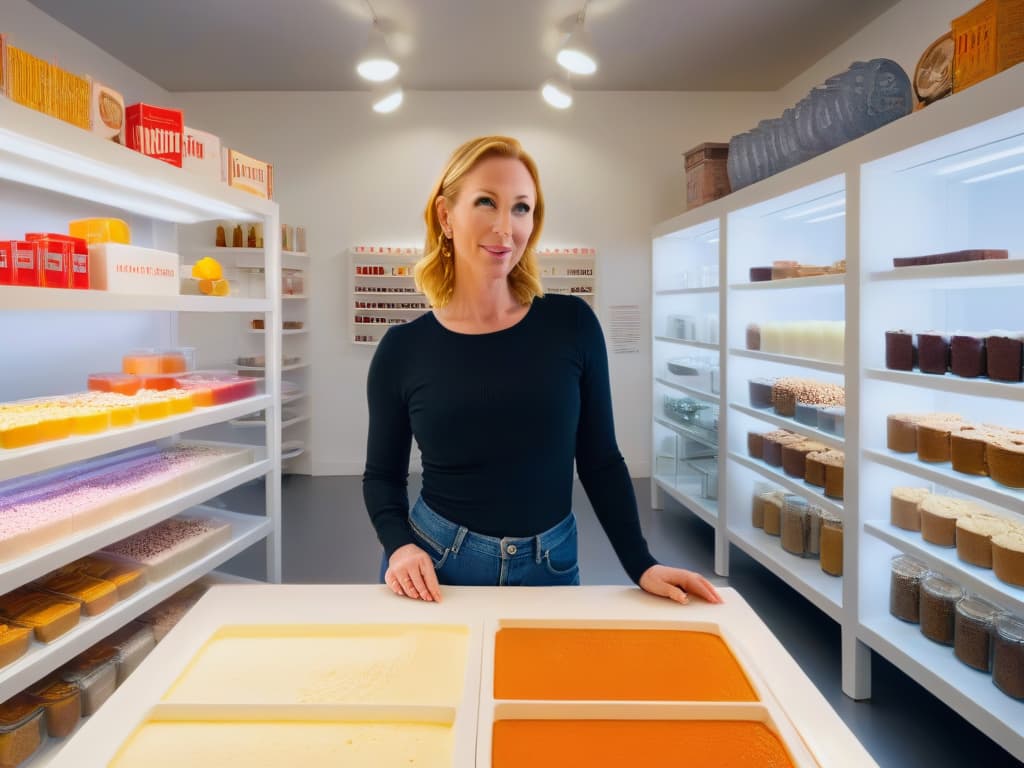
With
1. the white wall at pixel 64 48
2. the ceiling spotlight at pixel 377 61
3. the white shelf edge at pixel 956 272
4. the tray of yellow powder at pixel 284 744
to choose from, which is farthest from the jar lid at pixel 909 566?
the white wall at pixel 64 48

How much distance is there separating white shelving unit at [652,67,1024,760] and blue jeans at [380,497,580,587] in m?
1.40

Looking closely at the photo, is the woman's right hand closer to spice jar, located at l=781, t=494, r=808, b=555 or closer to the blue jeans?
the blue jeans

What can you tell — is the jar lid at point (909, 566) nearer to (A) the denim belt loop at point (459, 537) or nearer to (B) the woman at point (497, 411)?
(B) the woman at point (497, 411)

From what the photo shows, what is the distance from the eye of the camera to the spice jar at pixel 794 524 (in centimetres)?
325

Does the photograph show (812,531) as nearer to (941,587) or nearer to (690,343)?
(941,587)

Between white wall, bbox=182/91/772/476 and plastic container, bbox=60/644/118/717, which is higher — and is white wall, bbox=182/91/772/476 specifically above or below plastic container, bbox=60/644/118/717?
above

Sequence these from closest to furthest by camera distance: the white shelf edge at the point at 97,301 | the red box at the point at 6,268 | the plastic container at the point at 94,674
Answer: the white shelf edge at the point at 97,301 → the red box at the point at 6,268 → the plastic container at the point at 94,674

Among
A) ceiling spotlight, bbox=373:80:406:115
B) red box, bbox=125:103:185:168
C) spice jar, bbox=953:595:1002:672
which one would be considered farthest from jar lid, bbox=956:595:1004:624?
ceiling spotlight, bbox=373:80:406:115

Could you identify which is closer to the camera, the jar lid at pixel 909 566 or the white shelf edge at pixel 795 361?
the jar lid at pixel 909 566

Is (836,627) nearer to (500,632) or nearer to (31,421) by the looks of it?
(500,632)

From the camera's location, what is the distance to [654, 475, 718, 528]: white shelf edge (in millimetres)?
4039

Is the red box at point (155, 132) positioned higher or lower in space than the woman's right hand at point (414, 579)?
higher

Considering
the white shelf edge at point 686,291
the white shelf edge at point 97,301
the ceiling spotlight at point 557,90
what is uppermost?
the ceiling spotlight at point 557,90

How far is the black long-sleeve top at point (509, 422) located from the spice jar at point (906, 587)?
1.63m
